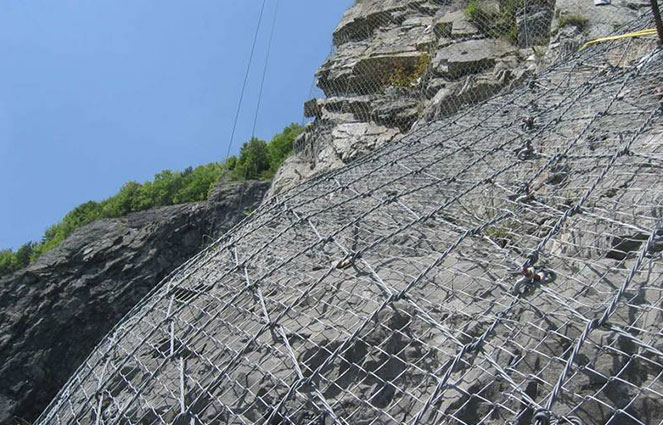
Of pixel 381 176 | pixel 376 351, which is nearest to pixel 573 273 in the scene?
pixel 376 351

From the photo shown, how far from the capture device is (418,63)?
770cm

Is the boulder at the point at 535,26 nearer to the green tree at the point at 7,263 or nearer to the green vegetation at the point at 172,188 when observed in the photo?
the green vegetation at the point at 172,188

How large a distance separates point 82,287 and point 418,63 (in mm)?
6168

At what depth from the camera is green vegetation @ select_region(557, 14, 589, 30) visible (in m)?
5.95

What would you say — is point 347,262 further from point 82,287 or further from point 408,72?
point 82,287

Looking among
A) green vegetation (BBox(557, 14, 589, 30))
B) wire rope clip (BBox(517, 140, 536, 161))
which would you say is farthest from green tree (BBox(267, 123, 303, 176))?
wire rope clip (BBox(517, 140, 536, 161))

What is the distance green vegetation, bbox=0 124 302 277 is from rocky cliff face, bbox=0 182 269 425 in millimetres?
1022

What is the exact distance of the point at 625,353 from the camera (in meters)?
1.58

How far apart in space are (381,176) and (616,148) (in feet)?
4.92

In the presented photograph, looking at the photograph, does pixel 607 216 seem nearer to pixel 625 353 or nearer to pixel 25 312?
pixel 625 353

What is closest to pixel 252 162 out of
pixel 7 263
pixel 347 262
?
pixel 7 263

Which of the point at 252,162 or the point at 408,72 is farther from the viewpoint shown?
the point at 252,162

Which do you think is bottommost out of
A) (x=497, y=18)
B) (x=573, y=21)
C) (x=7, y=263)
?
(x=573, y=21)

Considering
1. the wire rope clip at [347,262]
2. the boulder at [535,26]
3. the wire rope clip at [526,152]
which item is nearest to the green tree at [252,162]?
the boulder at [535,26]
